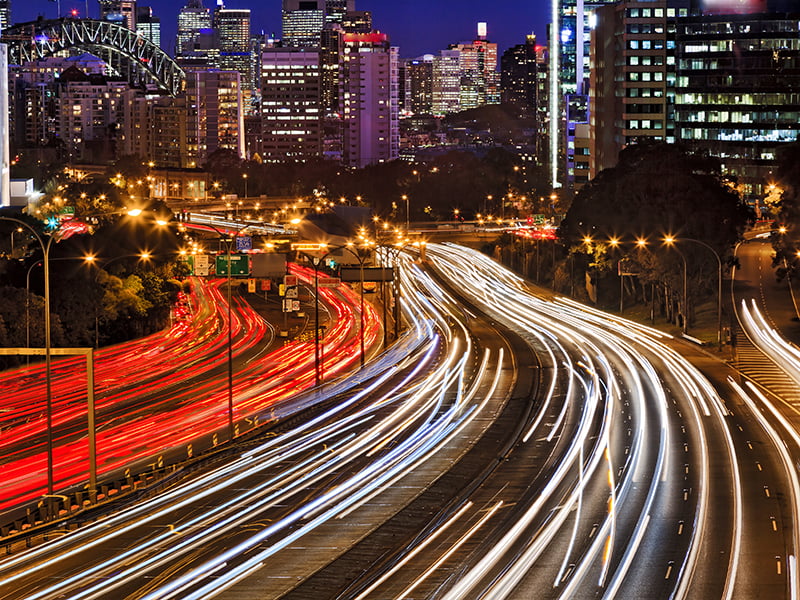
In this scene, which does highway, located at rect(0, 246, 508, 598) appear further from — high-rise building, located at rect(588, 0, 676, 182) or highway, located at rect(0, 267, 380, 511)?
high-rise building, located at rect(588, 0, 676, 182)

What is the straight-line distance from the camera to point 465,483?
4297 cm

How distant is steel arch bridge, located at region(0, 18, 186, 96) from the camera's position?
460ft

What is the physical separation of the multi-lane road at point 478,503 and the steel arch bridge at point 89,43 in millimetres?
86134

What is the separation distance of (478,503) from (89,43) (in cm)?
12096

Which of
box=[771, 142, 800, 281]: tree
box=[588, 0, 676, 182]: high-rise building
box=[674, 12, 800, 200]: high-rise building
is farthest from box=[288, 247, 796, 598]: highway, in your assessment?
box=[588, 0, 676, 182]: high-rise building

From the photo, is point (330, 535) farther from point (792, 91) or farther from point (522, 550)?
point (792, 91)

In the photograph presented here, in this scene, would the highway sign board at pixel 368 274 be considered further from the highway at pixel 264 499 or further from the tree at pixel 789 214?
the tree at pixel 789 214

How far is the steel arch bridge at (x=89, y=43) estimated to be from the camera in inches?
5517

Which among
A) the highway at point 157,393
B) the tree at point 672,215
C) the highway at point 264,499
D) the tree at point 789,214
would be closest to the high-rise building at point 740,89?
the tree at point 672,215

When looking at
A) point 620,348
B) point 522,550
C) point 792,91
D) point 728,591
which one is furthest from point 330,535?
point 792,91

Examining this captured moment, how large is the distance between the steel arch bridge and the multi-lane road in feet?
283

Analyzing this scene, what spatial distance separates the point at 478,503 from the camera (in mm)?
40031

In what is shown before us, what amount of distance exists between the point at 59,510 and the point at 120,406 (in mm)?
21358

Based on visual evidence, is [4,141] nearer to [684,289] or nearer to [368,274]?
[368,274]
